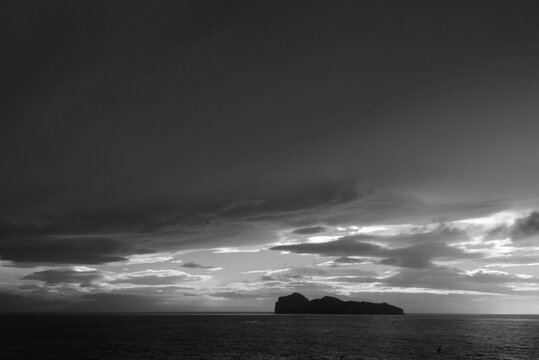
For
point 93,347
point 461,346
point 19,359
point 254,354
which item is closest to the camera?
point 19,359

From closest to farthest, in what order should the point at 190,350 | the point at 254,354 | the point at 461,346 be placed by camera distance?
the point at 254,354 → the point at 190,350 → the point at 461,346

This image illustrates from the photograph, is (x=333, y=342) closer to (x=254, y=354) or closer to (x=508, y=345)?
(x=254, y=354)

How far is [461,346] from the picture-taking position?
124 meters

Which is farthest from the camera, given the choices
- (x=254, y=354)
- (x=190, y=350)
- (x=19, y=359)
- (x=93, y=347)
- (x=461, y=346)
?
(x=461, y=346)

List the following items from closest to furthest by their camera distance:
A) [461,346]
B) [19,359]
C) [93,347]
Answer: [19,359]
[93,347]
[461,346]

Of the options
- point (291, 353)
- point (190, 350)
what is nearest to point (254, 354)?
point (291, 353)

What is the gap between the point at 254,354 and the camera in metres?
101

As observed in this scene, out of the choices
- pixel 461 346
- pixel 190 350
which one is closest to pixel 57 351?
pixel 190 350

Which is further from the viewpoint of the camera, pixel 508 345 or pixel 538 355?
pixel 508 345

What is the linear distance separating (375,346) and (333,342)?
1457cm

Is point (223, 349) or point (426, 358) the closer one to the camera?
point (426, 358)

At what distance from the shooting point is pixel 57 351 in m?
107

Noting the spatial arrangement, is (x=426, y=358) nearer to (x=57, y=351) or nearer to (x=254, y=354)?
(x=254, y=354)

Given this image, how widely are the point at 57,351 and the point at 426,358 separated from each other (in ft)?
276
